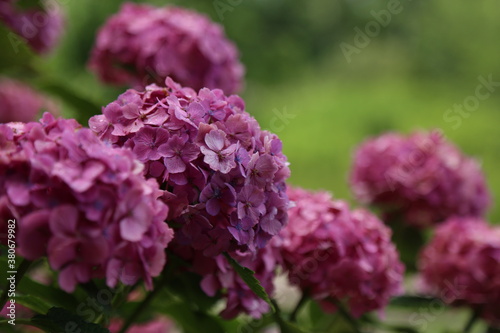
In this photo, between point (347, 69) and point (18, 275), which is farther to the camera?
point (347, 69)

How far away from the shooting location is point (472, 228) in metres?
1.13

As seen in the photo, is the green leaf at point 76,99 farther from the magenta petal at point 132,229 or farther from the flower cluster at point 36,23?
the magenta petal at point 132,229

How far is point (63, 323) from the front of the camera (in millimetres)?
598

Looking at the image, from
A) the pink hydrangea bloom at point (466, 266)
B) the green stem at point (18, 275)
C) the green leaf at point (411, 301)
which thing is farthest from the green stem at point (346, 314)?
the green stem at point (18, 275)

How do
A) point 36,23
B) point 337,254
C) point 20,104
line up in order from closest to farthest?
1. point 337,254
2. point 36,23
3. point 20,104

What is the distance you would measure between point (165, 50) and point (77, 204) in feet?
2.38

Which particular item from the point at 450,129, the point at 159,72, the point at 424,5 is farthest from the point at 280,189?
the point at 424,5

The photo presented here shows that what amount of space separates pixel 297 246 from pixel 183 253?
0.20 metres

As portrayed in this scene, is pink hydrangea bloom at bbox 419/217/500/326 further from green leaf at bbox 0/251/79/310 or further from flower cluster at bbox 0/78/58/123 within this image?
flower cluster at bbox 0/78/58/123

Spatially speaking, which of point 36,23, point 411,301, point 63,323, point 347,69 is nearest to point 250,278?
point 63,323

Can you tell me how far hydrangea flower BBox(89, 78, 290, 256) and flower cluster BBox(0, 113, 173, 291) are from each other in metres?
0.08

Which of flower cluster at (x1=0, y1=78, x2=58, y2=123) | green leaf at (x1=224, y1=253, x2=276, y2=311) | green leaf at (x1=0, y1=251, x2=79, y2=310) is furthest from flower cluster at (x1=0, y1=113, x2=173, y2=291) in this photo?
flower cluster at (x1=0, y1=78, x2=58, y2=123)

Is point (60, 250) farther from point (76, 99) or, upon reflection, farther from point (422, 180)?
point (422, 180)

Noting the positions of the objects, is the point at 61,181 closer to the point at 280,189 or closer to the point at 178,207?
the point at 178,207
